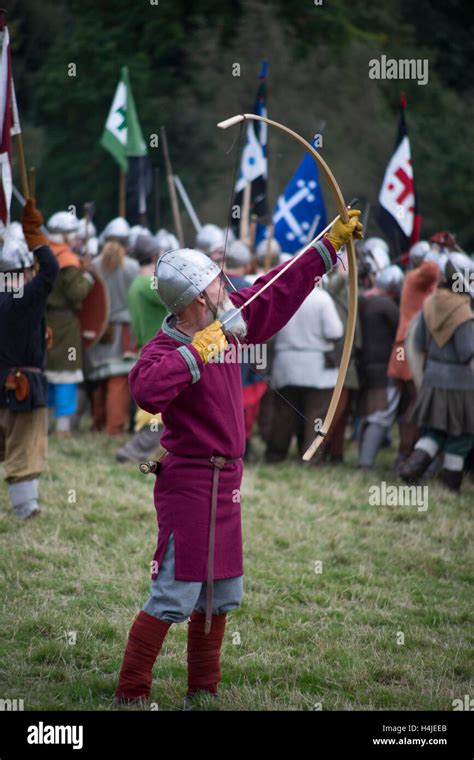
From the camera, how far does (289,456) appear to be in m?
10.8

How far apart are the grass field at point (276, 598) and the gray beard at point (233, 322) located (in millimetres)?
1519

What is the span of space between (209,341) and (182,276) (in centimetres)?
29

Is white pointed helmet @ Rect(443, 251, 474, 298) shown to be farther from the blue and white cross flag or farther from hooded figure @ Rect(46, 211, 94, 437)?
hooded figure @ Rect(46, 211, 94, 437)

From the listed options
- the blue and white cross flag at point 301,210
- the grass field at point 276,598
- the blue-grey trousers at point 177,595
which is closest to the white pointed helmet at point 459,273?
the grass field at point 276,598

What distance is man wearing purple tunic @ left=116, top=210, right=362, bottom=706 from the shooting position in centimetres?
446

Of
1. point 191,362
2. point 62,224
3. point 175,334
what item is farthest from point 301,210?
point 191,362

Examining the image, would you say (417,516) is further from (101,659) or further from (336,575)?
(101,659)

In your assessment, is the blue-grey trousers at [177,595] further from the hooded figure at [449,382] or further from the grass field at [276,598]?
the hooded figure at [449,382]

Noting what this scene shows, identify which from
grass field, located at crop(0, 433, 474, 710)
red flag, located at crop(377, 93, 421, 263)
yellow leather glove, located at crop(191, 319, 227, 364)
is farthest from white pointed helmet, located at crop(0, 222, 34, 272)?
red flag, located at crop(377, 93, 421, 263)

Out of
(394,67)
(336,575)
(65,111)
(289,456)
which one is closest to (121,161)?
(289,456)

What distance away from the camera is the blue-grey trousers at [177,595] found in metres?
4.46

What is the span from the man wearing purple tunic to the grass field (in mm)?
361

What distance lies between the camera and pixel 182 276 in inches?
174

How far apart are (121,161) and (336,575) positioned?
744 cm
